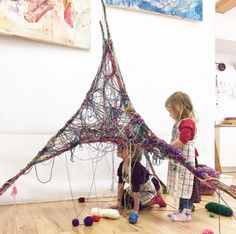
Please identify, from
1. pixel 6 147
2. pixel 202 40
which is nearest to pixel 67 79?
pixel 6 147

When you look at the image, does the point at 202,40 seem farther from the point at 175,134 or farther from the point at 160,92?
the point at 175,134

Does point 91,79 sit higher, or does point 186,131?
point 91,79

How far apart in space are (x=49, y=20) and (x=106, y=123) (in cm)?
107

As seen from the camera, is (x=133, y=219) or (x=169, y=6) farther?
(x=169, y=6)

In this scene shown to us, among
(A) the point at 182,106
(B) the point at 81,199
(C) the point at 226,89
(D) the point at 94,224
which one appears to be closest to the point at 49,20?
(A) the point at 182,106

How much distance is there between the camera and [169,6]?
2.74 metres

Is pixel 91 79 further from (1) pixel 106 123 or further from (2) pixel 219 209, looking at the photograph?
(2) pixel 219 209

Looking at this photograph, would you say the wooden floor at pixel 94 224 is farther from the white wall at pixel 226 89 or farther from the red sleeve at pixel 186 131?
the white wall at pixel 226 89

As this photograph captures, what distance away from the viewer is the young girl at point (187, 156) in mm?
1744

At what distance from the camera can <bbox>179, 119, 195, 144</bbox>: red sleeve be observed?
1.74 m

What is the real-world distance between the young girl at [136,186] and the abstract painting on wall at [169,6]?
1.27 metres

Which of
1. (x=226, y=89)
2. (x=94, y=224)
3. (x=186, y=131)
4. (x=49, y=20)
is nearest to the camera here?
(x=94, y=224)

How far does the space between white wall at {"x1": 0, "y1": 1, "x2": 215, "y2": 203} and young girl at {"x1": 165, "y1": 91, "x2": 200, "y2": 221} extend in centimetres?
73

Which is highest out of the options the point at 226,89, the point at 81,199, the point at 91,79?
the point at 226,89
